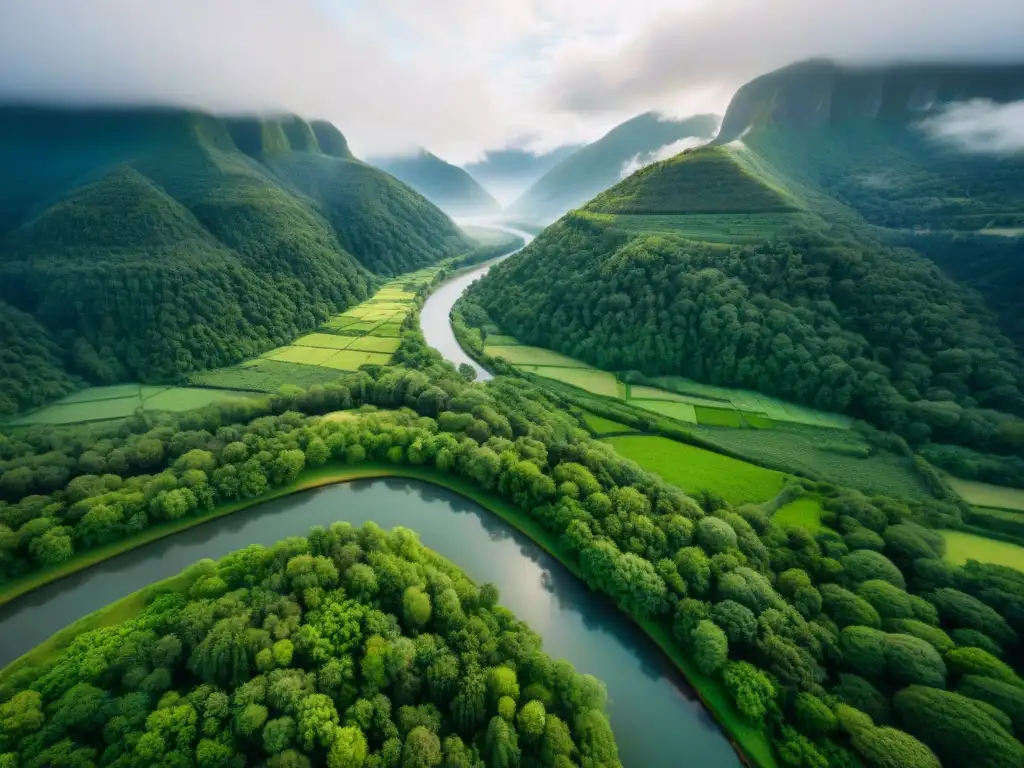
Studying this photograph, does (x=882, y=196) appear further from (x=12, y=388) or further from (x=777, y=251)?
(x=12, y=388)

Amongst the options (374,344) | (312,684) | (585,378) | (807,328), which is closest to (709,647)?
(312,684)

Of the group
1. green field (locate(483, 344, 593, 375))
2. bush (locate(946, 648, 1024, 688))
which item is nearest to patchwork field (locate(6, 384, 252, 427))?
green field (locate(483, 344, 593, 375))

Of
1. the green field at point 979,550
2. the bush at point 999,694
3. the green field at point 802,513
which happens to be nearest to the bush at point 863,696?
the bush at point 999,694

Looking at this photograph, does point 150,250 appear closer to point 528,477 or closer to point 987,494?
point 528,477

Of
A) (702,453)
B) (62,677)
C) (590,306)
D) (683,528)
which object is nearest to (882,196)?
(590,306)

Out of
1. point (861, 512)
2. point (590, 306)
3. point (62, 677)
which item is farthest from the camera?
point (590, 306)

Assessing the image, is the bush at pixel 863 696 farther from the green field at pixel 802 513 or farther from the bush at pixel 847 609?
the green field at pixel 802 513
